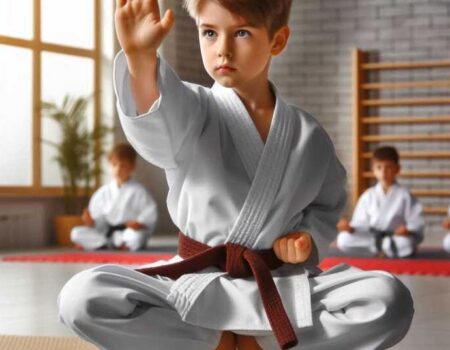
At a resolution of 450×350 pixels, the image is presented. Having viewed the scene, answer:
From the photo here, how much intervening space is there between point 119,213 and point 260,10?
18.7ft

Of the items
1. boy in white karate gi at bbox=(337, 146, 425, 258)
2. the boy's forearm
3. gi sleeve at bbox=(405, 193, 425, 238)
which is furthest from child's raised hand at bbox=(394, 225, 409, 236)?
the boy's forearm

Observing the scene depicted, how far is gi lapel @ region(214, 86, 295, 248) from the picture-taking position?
1.91 m

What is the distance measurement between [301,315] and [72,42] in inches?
291

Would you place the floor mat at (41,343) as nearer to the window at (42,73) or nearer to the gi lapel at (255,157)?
the gi lapel at (255,157)

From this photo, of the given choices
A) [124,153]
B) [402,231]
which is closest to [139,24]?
[402,231]

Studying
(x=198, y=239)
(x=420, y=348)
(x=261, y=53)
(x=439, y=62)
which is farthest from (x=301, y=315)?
(x=439, y=62)

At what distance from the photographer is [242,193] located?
1917mm

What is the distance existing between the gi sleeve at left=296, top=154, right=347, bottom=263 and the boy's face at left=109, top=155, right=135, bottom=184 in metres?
5.35

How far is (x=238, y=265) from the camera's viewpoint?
1.90 meters

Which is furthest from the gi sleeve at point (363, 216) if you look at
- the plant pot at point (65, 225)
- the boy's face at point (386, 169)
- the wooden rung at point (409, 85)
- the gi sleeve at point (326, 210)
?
the gi sleeve at point (326, 210)

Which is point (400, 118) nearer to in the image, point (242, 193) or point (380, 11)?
point (380, 11)

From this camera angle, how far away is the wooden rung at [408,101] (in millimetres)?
10016

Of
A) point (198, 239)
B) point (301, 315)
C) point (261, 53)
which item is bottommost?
point (301, 315)

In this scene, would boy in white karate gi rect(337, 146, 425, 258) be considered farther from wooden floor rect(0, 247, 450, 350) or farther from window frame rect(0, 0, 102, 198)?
window frame rect(0, 0, 102, 198)
